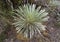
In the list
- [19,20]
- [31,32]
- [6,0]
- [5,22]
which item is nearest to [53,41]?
[31,32]

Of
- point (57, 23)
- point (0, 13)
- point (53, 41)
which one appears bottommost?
point (53, 41)

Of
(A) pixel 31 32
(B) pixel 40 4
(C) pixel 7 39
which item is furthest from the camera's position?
(B) pixel 40 4

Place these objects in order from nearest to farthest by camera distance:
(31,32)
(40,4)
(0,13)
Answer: (31,32) < (0,13) < (40,4)

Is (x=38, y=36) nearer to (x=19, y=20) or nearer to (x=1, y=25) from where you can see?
(x=19, y=20)

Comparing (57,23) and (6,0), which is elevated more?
(6,0)

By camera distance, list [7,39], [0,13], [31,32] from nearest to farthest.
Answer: [31,32], [7,39], [0,13]

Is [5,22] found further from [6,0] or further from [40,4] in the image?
[40,4]

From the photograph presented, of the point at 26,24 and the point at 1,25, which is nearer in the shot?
the point at 26,24

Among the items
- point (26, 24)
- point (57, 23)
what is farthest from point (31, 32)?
point (57, 23)

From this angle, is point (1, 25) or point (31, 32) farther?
point (1, 25)
